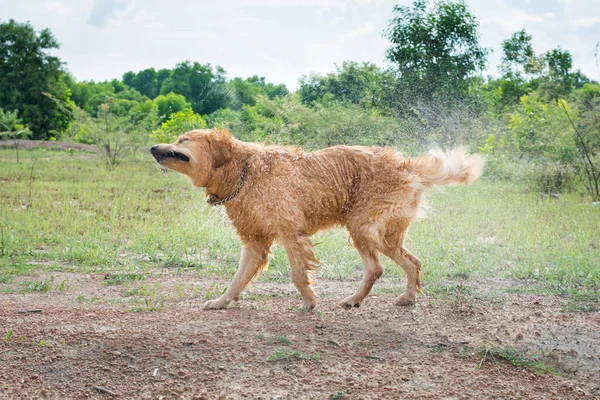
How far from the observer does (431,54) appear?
18.8m

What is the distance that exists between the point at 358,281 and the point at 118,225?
462 cm

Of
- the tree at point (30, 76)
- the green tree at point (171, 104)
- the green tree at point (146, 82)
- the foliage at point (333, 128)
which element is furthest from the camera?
the green tree at point (146, 82)

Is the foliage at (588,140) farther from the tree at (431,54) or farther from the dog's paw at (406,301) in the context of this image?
the dog's paw at (406,301)

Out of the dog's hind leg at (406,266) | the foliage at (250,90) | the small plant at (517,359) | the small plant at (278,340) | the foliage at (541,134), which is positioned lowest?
the small plant at (278,340)

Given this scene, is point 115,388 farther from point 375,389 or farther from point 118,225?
point 118,225

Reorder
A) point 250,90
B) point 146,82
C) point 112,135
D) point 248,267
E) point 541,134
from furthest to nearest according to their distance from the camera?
point 146,82 → point 250,90 → point 112,135 → point 541,134 → point 248,267

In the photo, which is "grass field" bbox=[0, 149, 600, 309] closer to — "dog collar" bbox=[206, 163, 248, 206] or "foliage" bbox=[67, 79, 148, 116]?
"dog collar" bbox=[206, 163, 248, 206]

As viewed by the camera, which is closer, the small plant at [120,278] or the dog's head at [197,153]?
the dog's head at [197,153]

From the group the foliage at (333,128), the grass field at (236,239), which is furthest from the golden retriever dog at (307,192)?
the foliage at (333,128)

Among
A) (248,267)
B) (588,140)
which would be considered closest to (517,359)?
(248,267)

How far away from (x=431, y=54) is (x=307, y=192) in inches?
576

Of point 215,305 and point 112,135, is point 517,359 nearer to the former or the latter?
point 215,305

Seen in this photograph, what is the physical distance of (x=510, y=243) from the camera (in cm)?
885

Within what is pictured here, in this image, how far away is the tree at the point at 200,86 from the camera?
26.6 meters
